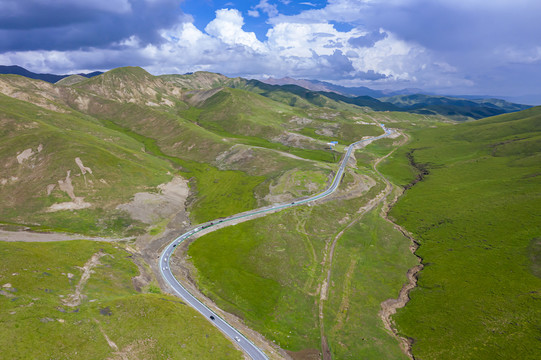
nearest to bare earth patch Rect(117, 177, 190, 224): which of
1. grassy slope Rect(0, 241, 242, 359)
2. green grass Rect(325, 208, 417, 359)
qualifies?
grassy slope Rect(0, 241, 242, 359)

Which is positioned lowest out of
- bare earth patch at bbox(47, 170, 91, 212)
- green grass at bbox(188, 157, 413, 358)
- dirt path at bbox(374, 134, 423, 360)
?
dirt path at bbox(374, 134, 423, 360)

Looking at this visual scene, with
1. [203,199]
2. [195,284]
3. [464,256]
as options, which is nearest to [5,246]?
[195,284]

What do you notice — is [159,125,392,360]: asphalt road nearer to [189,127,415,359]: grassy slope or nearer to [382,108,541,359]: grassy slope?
[189,127,415,359]: grassy slope

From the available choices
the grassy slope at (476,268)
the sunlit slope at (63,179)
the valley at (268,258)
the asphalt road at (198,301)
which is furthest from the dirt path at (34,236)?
the grassy slope at (476,268)

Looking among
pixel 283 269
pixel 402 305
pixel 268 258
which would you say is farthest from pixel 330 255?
pixel 402 305

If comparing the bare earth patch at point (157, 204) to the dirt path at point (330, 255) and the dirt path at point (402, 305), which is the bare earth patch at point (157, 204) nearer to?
the dirt path at point (330, 255)

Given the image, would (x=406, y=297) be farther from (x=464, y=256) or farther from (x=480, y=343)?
(x=464, y=256)

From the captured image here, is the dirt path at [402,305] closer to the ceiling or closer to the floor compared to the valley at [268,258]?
closer to the floor

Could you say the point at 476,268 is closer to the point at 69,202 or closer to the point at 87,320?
the point at 87,320
